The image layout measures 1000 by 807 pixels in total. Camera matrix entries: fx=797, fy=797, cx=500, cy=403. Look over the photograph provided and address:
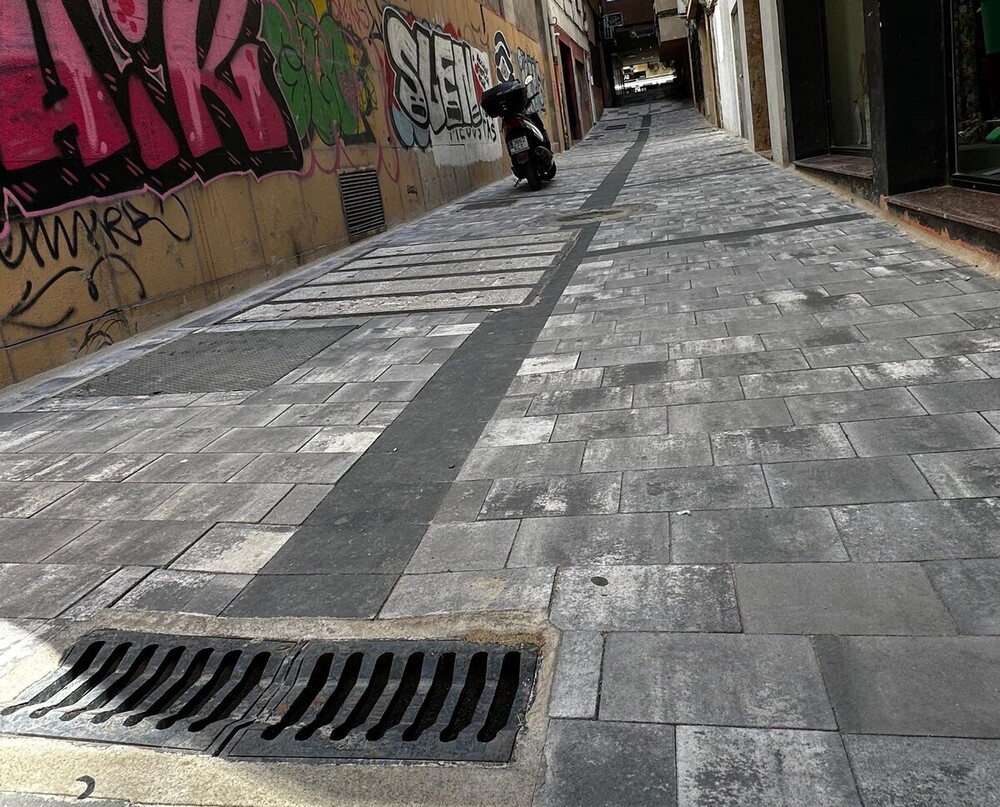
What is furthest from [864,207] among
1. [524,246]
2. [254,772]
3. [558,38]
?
[558,38]

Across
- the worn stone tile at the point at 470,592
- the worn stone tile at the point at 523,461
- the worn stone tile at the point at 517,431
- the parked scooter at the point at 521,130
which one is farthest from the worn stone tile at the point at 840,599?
the parked scooter at the point at 521,130

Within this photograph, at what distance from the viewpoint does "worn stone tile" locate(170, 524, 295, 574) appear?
116 inches

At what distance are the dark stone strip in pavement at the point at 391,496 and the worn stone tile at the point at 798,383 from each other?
4.36 ft

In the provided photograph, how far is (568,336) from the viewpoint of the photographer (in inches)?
212

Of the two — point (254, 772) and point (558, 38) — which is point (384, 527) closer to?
Answer: point (254, 772)

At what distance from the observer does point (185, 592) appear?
281cm

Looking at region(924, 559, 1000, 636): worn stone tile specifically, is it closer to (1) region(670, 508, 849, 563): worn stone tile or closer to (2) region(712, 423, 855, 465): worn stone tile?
(1) region(670, 508, 849, 563): worn stone tile

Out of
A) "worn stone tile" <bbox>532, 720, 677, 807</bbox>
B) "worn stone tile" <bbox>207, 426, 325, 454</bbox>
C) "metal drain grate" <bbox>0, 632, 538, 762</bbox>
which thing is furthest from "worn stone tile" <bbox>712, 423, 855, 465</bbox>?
"worn stone tile" <bbox>207, 426, 325, 454</bbox>

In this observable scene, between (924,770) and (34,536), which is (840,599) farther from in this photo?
(34,536)

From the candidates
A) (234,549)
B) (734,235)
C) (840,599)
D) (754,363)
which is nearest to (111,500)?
(234,549)

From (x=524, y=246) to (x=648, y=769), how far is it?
7971 mm

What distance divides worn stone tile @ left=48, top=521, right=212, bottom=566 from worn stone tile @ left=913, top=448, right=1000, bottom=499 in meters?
2.78

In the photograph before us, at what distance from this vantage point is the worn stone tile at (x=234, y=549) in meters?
2.95

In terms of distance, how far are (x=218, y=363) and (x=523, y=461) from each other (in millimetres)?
3307
